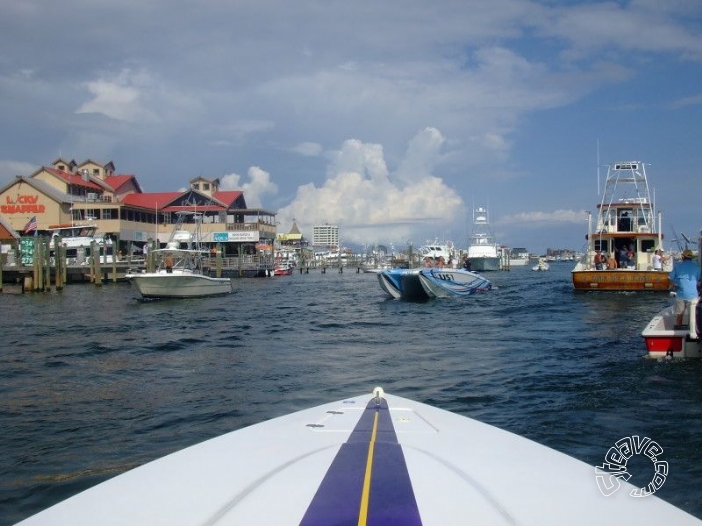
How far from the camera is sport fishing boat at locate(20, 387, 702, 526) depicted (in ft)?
9.60

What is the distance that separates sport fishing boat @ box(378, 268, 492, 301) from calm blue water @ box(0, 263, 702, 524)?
8.18m

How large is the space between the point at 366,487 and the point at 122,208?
204 ft

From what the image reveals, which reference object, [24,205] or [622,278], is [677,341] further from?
[24,205]

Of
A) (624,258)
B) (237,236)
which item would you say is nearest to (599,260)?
(624,258)

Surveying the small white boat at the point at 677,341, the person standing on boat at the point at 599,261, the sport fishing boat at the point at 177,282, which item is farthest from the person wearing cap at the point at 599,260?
the small white boat at the point at 677,341

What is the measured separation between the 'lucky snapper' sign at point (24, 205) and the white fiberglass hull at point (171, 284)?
3485 centimetres

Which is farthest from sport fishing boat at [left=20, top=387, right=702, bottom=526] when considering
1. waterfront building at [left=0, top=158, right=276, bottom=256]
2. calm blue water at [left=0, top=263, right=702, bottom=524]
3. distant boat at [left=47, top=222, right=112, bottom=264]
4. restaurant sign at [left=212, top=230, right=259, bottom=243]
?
restaurant sign at [left=212, top=230, right=259, bottom=243]

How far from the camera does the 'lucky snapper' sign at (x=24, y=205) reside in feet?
198

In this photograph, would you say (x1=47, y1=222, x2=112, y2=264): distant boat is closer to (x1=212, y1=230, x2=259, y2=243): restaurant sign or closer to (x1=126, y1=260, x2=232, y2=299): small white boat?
(x1=212, y1=230, x2=259, y2=243): restaurant sign

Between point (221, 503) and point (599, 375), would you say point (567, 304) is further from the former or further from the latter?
point (221, 503)

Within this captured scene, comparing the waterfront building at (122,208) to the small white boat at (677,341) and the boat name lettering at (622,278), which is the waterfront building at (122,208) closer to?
the boat name lettering at (622,278)

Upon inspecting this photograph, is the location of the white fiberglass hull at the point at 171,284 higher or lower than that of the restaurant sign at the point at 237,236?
lower

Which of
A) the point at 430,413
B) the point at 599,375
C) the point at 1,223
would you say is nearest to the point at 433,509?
the point at 430,413

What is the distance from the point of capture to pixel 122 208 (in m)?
60.8
